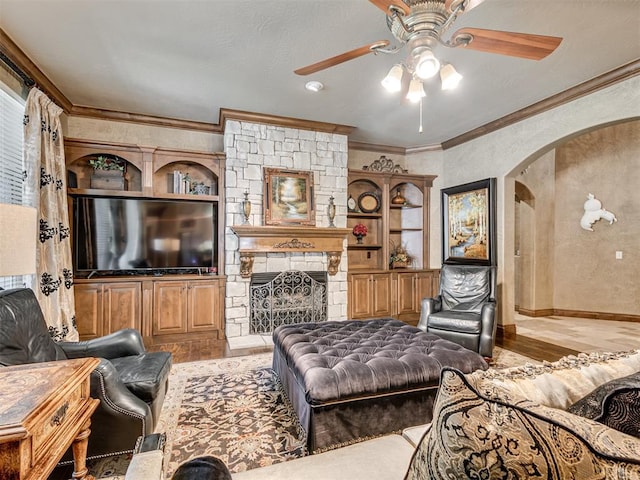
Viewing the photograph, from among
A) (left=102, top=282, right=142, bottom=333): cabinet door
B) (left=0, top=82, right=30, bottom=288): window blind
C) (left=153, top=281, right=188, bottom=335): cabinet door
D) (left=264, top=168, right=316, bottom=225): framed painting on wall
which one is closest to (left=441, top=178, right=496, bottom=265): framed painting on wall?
(left=264, top=168, right=316, bottom=225): framed painting on wall

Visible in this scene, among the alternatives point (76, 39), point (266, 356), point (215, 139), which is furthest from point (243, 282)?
point (76, 39)

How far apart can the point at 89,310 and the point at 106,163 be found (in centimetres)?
185

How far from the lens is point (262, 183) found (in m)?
4.26

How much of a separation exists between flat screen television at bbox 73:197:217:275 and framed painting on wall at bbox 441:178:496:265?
3.67 meters

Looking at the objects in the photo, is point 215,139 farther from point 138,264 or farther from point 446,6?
point 446,6

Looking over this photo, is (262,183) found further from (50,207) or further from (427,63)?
A: (427,63)

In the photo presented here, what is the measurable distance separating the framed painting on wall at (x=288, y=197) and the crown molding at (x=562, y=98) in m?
2.62

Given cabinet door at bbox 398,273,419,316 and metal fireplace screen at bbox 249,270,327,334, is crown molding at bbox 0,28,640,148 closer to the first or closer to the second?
metal fireplace screen at bbox 249,270,327,334

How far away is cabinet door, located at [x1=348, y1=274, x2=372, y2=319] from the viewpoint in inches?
187

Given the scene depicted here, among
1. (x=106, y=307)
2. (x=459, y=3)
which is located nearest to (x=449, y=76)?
(x=459, y=3)

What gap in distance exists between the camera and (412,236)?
5.55 m

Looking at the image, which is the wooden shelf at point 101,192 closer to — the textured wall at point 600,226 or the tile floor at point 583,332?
the tile floor at point 583,332

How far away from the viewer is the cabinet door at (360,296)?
475 cm

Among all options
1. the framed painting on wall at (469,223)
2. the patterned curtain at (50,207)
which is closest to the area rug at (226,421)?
the patterned curtain at (50,207)
